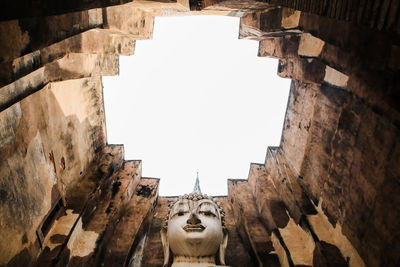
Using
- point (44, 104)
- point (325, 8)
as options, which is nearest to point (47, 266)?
point (44, 104)

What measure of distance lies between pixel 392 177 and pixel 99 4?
3650mm

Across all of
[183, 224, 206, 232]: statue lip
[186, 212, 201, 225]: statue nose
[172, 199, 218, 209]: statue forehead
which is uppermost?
[186, 212, 201, 225]: statue nose

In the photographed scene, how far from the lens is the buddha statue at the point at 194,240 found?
4.13 meters

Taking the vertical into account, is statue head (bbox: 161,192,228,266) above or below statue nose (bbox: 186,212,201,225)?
below

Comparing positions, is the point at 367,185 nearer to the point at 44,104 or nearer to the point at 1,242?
the point at 1,242

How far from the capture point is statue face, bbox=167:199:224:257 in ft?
13.6

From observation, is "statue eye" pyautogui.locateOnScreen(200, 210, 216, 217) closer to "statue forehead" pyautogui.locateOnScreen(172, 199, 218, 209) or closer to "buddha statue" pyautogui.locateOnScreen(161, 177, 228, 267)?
"buddha statue" pyautogui.locateOnScreen(161, 177, 228, 267)

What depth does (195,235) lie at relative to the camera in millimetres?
4184

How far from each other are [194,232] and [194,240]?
5.8 inches

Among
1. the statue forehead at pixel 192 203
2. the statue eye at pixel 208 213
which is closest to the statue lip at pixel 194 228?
the statue eye at pixel 208 213

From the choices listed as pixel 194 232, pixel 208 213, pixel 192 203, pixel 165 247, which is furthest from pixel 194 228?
pixel 192 203

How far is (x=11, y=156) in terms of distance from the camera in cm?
352

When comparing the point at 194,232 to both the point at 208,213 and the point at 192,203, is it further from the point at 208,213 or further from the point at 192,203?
the point at 192,203

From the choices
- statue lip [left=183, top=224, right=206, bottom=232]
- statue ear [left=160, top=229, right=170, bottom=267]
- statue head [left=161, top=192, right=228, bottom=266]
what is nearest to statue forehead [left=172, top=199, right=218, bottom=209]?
statue head [left=161, top=192, right=228, bottom=266]
